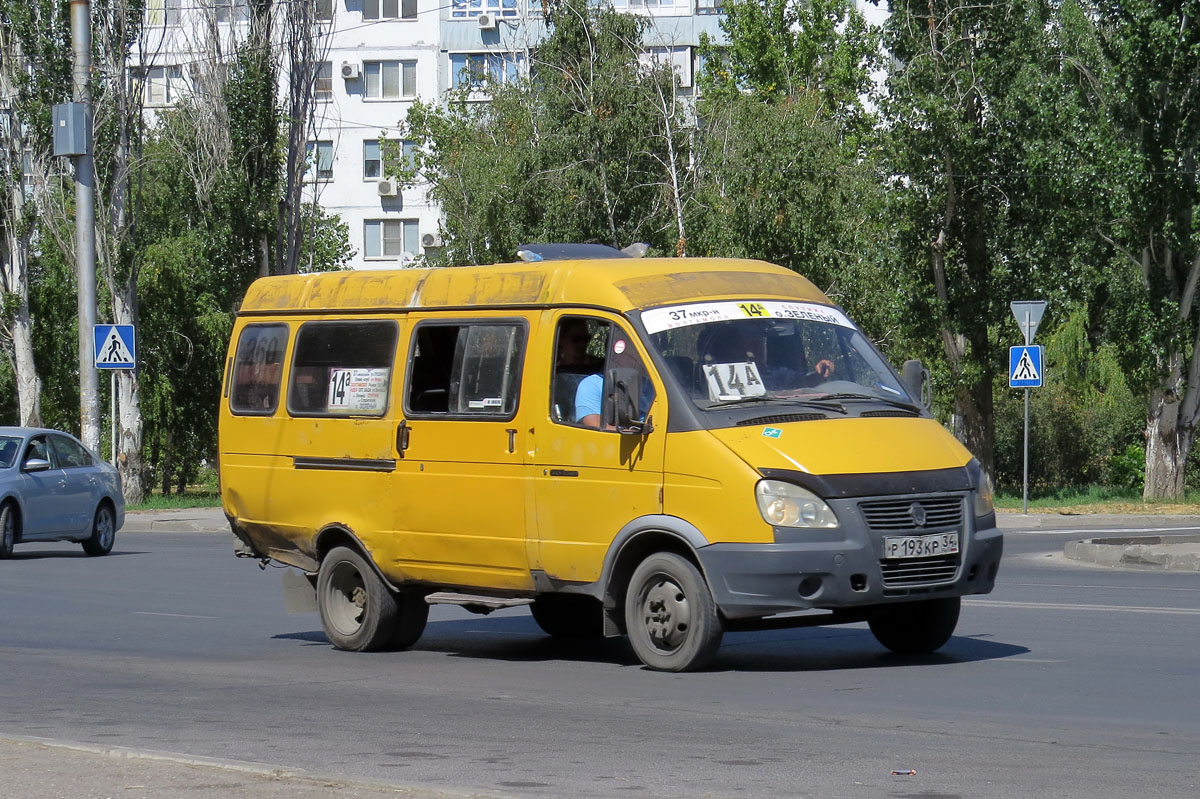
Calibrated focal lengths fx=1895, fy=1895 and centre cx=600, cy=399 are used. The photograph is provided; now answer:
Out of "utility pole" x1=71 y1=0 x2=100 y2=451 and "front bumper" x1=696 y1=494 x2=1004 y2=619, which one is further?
"utility pole" x1=71 y1=0 x2=100 y2=451

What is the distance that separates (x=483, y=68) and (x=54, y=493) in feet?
134

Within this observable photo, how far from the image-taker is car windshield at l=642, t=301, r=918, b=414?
11094mm

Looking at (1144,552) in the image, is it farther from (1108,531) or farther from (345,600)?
(345,600)

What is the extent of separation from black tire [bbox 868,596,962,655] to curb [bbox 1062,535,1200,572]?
8298 mm

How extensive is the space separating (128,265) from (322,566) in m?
29.7

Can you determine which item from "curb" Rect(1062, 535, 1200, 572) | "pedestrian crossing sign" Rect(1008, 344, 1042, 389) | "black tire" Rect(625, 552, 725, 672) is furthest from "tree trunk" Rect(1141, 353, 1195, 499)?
"black tire" Rect(625, 552, 725, 672)

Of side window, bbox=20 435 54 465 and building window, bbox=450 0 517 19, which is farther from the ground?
building window, bbox=450 0 517 19

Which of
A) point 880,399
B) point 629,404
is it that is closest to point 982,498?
point 880,399

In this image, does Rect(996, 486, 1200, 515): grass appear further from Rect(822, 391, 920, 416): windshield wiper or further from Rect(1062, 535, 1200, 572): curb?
Rect(822, 391, 920, 416): windshield wiper

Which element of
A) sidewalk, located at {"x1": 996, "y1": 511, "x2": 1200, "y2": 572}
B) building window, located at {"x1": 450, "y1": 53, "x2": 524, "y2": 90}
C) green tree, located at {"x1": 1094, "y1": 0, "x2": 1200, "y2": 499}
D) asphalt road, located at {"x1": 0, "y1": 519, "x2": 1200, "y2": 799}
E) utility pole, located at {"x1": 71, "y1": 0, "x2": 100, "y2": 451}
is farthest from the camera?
building window, located at {"x1": 450, "y1": 53, "x2": 524, "y2": 90}

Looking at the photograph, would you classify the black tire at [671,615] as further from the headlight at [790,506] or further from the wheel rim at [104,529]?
the wheel rim at [104,529]

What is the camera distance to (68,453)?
24.5 metres

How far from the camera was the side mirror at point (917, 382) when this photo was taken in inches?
470

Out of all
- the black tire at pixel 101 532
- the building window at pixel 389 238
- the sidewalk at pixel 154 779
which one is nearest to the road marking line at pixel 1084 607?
the sidewalk at pixel 154 779
